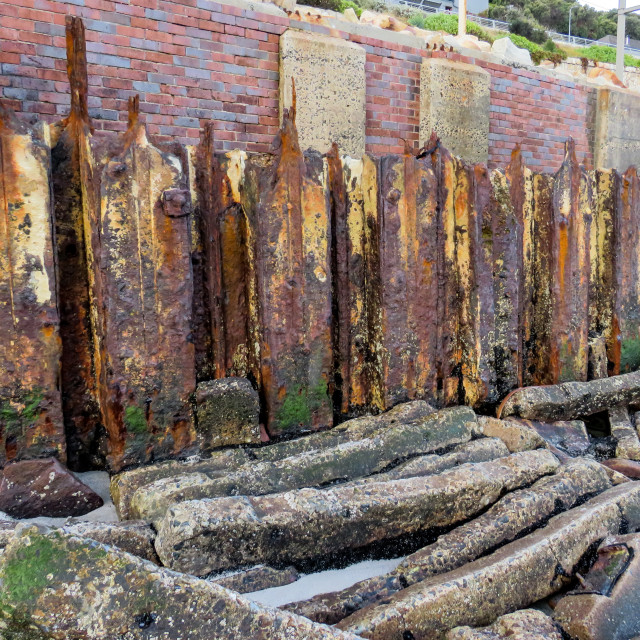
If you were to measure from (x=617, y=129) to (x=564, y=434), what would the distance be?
7895 mm

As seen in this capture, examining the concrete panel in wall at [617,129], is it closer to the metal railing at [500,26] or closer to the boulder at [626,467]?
the boulder at [626,467]

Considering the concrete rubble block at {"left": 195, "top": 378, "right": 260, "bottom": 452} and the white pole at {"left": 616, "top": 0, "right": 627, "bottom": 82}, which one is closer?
the concrete rubble block at {"left": 195, "top": 378, "right": 260, "bottom": 452}

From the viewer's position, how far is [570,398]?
246 centimetres

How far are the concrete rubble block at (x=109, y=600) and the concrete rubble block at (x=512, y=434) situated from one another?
1.31 metres

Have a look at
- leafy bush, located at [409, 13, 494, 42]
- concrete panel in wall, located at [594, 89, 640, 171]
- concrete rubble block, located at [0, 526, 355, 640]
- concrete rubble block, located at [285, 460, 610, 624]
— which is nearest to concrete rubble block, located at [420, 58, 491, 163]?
concrete panel in wall, located at [594, 89, 640, 171]

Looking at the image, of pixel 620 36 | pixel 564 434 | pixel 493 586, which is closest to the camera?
pixel 493 586

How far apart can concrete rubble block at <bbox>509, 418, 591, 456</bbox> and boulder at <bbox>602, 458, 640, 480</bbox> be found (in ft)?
0.48

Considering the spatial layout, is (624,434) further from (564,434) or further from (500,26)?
(500,26)

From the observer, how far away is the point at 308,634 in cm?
95

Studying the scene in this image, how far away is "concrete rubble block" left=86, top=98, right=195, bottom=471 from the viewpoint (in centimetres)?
172

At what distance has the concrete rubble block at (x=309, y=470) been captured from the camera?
1.49 m

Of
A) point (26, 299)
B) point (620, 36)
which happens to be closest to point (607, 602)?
point (26, 299)

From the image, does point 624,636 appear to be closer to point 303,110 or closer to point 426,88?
point 303,110

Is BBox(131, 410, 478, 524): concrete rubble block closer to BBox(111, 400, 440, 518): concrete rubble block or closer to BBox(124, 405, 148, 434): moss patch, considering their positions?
BBox(111, 400, 440, 518): concrete rubble block
